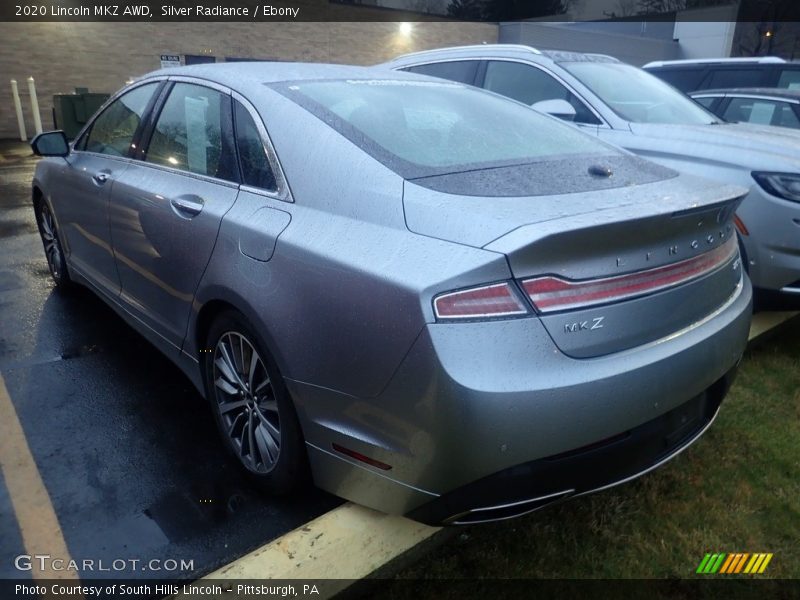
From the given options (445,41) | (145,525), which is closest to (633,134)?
(145,525)

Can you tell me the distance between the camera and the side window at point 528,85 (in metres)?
4.91

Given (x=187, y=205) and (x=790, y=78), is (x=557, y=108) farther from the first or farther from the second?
(x=790, y=78)

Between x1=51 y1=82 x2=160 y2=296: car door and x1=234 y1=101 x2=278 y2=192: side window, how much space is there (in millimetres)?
1054

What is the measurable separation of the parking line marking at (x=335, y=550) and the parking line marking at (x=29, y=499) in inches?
24.8

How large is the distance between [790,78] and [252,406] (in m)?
9.10

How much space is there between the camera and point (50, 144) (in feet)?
13.1

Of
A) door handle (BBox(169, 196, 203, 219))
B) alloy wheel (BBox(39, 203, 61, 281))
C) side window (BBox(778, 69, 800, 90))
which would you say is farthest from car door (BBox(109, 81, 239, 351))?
side window (BBox(778, 69, 800, 90))

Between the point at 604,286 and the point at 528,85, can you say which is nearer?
the point at 604,286

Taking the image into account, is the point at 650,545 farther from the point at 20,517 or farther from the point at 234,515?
the point at 20,517

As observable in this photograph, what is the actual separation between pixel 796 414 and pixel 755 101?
4774mm

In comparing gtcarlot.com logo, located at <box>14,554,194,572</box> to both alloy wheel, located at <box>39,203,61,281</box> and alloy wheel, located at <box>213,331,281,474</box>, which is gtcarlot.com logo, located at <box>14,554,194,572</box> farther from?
alloy wheel, located at <box>39,203,61,281</box>

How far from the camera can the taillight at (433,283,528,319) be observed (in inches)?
67.9

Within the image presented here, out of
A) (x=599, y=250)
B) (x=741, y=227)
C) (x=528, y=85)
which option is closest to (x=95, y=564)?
(x=599, y=250)

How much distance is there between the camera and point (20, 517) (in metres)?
2.40
